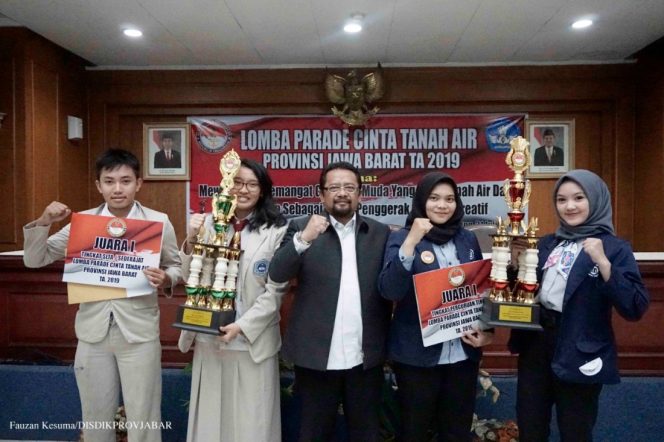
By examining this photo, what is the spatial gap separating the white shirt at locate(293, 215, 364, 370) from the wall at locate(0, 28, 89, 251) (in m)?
3.07

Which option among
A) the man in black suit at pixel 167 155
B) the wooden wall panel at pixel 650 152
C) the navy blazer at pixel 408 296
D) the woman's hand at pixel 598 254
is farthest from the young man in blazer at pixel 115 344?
the wooden wall panel at pixel 650 152

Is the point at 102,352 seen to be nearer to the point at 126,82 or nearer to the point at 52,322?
the point at 52,322

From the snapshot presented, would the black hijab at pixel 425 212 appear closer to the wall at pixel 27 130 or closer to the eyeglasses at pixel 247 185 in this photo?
the eyeglasses at pixel 247 185

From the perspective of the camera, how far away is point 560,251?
1.56 meters

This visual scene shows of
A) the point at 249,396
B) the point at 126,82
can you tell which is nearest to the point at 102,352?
the point at 249,396

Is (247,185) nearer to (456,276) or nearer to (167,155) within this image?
(456,276)

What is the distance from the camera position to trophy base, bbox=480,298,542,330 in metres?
1.50

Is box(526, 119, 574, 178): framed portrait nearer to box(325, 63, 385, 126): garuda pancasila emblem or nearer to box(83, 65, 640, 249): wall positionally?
box(83, 65, 640, 249): wall

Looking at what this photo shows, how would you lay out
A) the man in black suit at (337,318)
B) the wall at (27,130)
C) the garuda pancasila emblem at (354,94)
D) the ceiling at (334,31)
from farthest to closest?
the garuda pancasila emblem at (354,94), the wall at (27,130), the ceiling at (334,31), the man in black suit at (337,318)

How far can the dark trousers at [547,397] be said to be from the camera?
58.6 inches

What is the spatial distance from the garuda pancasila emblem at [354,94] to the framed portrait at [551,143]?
5.03 feet

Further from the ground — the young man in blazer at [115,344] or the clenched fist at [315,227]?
the clenched fist at [315,227]

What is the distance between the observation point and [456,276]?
5.19ft

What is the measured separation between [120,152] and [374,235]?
1.06 meters
